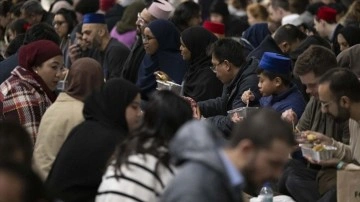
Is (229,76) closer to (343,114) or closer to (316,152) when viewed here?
(316,152)

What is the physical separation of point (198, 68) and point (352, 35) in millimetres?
1813

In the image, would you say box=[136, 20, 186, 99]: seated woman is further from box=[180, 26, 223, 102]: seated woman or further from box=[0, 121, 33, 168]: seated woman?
box=[0, 121, 33, 168]: seated woman

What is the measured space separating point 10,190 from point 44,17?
10.3 metres

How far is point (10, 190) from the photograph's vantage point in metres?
5.46

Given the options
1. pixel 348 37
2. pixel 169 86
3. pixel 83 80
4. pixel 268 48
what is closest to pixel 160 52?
pixel 268 48

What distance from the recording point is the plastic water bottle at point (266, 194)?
8758 mm

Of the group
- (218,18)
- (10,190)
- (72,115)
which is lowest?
(218,18)

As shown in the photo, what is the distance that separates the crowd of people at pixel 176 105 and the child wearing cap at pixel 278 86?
11 millimetres

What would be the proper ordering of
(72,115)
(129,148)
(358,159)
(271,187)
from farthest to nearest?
(271,187) → (358,159) → (72,115) → (129,148)

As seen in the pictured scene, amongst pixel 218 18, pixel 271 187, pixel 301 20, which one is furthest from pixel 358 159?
pixel 218 18

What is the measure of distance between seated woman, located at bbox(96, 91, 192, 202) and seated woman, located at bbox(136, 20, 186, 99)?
17.0ft

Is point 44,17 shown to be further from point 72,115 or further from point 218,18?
point 72,115

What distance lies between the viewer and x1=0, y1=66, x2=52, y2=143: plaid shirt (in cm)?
924

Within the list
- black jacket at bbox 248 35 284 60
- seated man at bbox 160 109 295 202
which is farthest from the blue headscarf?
seated man at bbox 160 109 295 202
